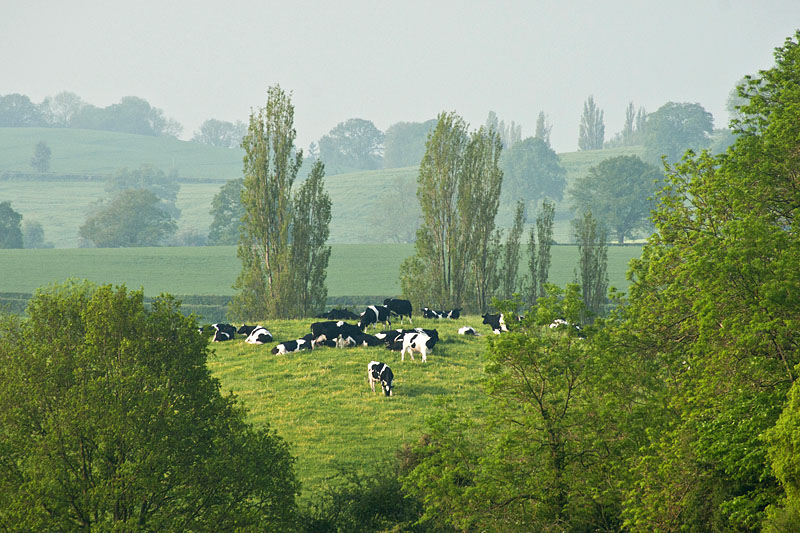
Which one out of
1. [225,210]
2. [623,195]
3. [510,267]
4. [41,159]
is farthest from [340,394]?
[41,159]

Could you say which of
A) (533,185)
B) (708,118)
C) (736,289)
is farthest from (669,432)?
(708,118)

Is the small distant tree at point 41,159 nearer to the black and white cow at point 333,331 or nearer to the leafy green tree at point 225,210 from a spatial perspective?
the leafy green tree at point 225,210

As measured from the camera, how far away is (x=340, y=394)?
81.8 feet

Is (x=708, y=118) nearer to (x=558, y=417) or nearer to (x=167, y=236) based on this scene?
(x=167, y=236)

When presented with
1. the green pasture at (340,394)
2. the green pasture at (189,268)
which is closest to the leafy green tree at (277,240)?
the green pasture at (340,394)

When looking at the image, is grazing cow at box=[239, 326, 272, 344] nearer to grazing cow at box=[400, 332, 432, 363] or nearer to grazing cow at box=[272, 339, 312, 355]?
grazing cow at box=[272, 339, 312, 355]

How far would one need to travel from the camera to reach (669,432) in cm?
1409

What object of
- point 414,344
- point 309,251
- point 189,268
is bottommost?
point 414,344

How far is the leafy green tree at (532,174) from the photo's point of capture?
17288 cm

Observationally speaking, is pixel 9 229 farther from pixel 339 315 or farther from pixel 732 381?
pixel 732 381

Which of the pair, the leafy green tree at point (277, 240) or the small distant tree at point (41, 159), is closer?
the leafy green tree at point (277, 240)

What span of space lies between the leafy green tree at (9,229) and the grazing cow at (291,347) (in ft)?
329

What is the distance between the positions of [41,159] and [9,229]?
84.1 meters

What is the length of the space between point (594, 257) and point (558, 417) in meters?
36.8
